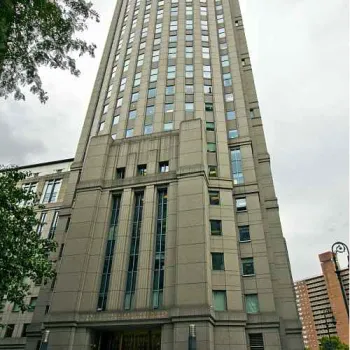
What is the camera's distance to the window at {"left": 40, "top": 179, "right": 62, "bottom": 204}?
45.4 metres

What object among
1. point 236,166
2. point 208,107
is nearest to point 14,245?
point 236,166

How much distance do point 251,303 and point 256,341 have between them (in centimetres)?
291

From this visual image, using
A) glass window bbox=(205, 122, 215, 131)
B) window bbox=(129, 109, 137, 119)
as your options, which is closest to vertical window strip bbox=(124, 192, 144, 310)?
glass window bbox=(205, 122, 215, 131)

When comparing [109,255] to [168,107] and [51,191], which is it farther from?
[51,191]

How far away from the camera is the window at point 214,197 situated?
31.6 m

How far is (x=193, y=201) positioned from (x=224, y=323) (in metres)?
10.3

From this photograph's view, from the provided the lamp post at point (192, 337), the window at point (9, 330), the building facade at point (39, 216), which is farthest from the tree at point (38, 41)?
the window at point (9, 330)

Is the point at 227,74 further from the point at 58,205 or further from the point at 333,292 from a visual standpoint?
the point at 333,292

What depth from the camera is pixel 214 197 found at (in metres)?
32.0

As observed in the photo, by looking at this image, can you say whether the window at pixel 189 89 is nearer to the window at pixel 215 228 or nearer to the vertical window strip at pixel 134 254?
the vertical window strip at pixel 134 254

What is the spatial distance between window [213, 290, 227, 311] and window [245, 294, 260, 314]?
2.28m

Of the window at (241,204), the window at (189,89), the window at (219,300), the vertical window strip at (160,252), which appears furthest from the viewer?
the window at (189,89)

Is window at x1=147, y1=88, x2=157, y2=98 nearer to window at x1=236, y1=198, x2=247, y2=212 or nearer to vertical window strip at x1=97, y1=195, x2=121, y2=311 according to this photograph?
vertical window strip at x1=97, y1=195, x2=121, y2=311

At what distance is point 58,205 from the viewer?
43812mm
